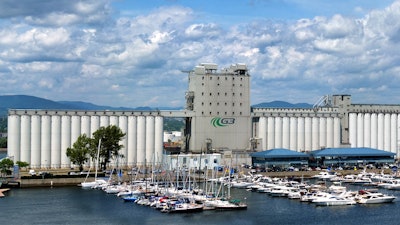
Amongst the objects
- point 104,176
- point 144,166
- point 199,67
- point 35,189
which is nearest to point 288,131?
point 199,67

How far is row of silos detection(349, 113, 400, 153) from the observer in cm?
12062

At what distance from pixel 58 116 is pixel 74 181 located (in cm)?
1726

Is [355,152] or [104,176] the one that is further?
[355,152]

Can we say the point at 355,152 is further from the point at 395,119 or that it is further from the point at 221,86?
the point at 221,86

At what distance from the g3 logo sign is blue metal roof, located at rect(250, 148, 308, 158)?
693 centimetres

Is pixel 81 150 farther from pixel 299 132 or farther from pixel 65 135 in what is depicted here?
pixel 299 132

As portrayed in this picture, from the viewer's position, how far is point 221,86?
11044 centimetres

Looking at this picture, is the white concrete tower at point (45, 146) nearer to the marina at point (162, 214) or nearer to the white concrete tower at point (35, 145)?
the white concrete tower at point (35, 145)

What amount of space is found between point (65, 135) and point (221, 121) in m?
25.5

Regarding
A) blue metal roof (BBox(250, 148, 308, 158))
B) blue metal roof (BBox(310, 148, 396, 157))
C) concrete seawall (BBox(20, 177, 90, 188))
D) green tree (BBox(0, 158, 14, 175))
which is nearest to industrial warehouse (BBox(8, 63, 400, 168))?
blue metal roof (BBox(250, 148, 308, 158))

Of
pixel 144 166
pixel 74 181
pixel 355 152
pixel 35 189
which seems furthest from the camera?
pixel 355 152

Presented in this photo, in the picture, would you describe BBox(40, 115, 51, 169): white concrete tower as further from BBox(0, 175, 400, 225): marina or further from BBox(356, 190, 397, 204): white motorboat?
BBox(356, 190, 397, 204): white motorboat

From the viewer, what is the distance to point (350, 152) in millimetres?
111812

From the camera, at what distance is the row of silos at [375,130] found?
12062 centimetres
